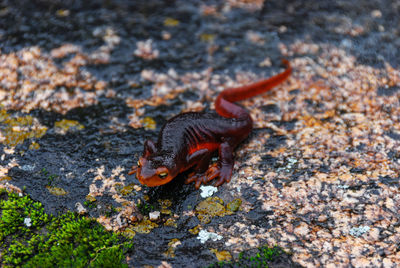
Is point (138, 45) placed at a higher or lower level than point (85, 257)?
higher

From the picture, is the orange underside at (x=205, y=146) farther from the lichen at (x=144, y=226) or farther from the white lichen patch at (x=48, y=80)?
the white lichen patch at (x=48, y=80)

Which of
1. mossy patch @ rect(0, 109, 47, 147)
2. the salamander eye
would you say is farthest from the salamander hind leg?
mossy patch @ rect(0, 109, 47, 147)

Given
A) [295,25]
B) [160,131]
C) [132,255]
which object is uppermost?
[295,25]

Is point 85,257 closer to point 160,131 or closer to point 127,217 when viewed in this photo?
point 127,217

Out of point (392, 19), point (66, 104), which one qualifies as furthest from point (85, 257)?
point (392, 19)

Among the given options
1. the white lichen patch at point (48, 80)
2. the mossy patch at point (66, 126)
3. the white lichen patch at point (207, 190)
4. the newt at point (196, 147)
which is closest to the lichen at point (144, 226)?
the newt at point (196, 147)

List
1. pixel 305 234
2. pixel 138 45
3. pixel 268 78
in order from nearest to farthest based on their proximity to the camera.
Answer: pixel 305 234 → pixel 268 78 → pixel 138 45

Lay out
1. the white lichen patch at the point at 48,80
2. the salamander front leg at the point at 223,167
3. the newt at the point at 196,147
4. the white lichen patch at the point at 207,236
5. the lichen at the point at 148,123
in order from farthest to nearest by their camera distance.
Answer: the white lichen patch at the point at 48,80
the lichen at the point at 148,123
the salamander front leg at the point at 223,167
the newt at the point at 196,147
the white lichen patch at the point at 207,236
